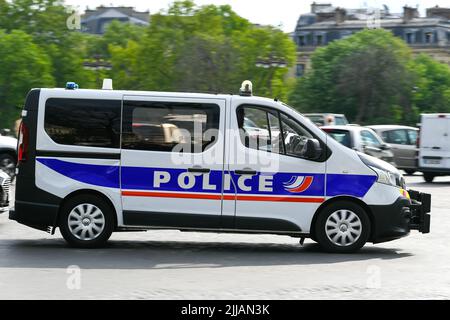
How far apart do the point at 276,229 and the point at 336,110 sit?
218 feet

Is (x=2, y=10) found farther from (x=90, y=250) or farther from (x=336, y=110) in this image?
(x=90, y=250)

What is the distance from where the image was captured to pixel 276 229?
11625 millimetres

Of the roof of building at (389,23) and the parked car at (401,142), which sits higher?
the roof of building at (389,23)

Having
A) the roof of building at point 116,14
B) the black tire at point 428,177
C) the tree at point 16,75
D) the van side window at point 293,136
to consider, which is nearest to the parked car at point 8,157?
the black tire at point 428,177

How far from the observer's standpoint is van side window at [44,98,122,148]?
11.6 metres

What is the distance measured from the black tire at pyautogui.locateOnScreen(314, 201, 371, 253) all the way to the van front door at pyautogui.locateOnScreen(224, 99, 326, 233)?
0.14 meters

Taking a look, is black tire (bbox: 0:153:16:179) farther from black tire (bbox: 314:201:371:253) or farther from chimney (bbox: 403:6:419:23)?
chimney (bbox: 403:6:419:23)

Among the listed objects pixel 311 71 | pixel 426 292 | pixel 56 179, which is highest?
pixel 311 71

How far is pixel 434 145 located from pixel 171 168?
17576 mm

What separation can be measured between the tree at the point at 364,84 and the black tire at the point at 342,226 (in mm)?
63483

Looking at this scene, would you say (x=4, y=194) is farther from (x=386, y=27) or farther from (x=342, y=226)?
(x=386, y=27)

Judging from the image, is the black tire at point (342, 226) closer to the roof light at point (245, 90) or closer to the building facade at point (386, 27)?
the roof light at point (245, 90)

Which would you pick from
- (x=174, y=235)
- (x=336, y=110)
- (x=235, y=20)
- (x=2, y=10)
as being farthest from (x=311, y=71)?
(x=174, y=235)

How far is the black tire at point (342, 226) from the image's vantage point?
11711mm
